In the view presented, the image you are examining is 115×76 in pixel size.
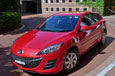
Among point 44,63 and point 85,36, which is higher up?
point 85,36

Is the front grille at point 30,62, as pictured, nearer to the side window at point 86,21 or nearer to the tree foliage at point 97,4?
the side window at point 86,21

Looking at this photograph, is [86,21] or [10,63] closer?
[10,63]

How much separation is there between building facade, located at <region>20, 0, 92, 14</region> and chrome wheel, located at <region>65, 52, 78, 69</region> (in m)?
26.1

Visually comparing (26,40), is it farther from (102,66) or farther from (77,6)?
(77,6)

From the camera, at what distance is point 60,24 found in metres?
5.39

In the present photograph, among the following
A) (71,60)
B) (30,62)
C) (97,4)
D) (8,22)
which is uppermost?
(97,4)

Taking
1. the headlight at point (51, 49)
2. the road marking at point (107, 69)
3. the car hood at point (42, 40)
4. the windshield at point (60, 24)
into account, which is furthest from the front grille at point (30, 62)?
the road marking at point (107, 69)

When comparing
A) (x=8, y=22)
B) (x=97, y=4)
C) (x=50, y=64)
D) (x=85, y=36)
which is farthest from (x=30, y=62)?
(x=97, y=4)

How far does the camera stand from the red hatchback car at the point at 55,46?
4059mm

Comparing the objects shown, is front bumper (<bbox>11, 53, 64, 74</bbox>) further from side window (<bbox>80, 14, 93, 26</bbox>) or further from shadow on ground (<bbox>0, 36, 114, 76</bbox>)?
side window (<bbox>80, 14, 93, 26</bbox>)

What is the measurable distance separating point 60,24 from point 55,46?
142cm

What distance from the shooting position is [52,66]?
4094 mm

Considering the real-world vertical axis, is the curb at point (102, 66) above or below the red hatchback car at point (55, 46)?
below

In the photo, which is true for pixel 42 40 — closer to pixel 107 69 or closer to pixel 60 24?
pixel 60 24
